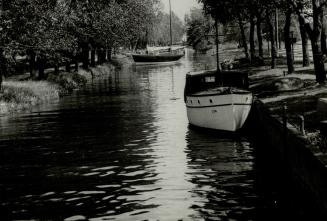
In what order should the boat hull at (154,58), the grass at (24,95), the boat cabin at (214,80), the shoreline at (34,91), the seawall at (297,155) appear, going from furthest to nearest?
the boat hull at (154,58), the shoreline at (34,91), the grass at (24,95), the boat cabin at (214,80), the seawall at (297,155)

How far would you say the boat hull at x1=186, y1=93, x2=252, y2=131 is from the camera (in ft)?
82.0

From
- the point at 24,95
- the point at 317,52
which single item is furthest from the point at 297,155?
the point at 24,95

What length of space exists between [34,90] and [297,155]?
2957cm

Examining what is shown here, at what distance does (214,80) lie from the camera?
28.5m

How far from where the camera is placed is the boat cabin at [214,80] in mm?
27812

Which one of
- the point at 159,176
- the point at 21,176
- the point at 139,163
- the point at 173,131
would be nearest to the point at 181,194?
the point at 159,176

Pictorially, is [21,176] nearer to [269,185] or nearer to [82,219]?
[82,219]

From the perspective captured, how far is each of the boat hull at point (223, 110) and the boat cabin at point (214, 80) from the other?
2.13 metres

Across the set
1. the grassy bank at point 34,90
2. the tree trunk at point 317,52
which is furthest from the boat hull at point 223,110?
the grassy bank at point 34,90

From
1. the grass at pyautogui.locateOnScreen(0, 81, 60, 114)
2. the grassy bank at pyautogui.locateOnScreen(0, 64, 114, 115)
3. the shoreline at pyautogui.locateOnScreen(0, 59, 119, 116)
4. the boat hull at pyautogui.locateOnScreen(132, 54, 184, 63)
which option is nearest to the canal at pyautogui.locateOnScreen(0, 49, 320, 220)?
the grass at pyautogui.locateOnScreen(0, 81, 60, 114)

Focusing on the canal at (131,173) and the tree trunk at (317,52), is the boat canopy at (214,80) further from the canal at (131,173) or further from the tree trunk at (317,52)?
the tree trunk at (317,52)

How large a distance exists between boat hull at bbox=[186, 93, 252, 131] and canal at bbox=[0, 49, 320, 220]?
65 cm

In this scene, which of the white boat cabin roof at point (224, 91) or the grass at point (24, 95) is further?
the grass at point (24, 95)

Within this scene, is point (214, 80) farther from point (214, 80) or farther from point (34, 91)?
point (34, 91)
